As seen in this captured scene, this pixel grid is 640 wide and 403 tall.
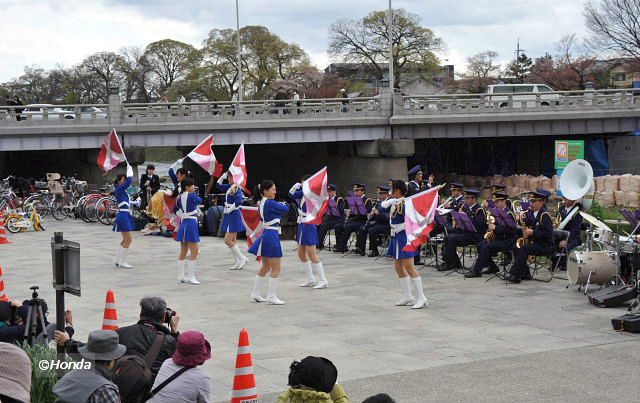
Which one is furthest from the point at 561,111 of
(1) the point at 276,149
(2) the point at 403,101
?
(1) the point at 276,149

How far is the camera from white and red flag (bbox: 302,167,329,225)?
53.5 ft

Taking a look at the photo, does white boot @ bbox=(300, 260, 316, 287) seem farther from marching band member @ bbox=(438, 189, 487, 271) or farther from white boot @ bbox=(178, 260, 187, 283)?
marching band member @ bbox=(438, 189, 487, 271)

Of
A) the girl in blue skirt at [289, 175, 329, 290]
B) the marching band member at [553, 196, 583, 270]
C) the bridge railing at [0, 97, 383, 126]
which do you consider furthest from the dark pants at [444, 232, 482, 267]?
the bridge railing at [0, 97, 383, 126]

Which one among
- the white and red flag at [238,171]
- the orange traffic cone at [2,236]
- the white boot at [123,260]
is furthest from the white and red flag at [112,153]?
the orange traffic cone at [2,236]

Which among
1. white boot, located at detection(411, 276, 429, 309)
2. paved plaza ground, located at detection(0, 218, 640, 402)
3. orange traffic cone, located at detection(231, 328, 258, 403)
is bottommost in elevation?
paved plaza ground, located at detection(0, 218, 640, 402)

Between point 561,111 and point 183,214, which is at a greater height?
point 561,111

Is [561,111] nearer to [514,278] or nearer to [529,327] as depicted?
[514,278]

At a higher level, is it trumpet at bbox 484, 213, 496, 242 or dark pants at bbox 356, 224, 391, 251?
trumpet at bbox 484, 213, 496, 242

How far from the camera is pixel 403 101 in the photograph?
1859 inches

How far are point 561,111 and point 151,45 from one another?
51.6 m

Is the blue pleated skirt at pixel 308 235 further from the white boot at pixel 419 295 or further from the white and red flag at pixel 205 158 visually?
the white and red flag at pixel 205 158

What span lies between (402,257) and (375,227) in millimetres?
6078

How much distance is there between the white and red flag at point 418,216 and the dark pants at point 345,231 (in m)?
6.49

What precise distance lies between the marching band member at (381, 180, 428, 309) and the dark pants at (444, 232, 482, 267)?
3266 millimetres
